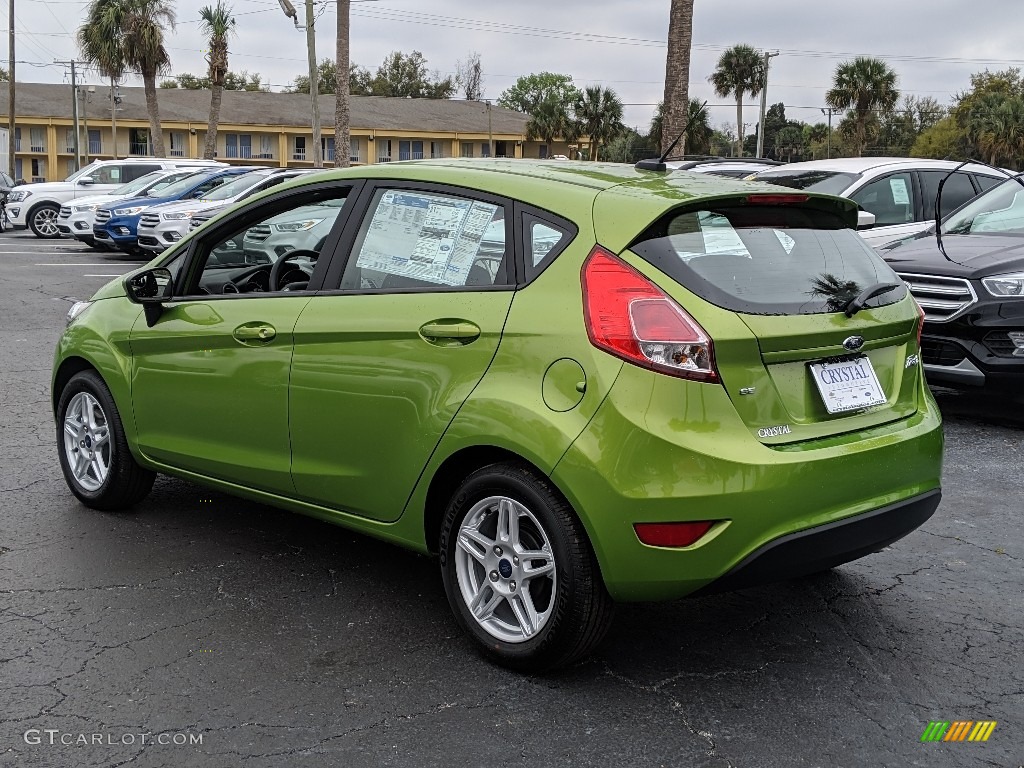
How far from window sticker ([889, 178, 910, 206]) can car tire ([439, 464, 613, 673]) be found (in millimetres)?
8696

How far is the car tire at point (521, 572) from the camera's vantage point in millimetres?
3426

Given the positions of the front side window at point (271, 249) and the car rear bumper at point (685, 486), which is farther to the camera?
the front side window at point (271, 249)

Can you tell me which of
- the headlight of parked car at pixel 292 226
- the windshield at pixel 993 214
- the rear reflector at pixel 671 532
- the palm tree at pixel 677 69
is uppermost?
the palm tree at pixel 677 69

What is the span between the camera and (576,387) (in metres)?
3.38

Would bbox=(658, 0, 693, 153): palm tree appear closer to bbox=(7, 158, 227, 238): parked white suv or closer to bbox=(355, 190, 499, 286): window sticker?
bbox=(7, 158, 227, 238): parked white suv

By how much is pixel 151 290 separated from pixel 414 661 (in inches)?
87.4

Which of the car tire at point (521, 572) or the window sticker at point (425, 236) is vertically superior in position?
the window sticker at point (425, 236)

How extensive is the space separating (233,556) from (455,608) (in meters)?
1.36

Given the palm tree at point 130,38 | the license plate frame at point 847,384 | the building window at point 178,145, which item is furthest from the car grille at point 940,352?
the building window at point 178,145

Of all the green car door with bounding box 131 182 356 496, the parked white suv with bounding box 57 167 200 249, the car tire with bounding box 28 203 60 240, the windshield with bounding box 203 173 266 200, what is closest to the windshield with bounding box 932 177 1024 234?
the green car door with bounding box 131 182 356 496

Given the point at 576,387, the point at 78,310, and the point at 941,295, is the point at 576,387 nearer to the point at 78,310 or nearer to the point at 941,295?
the point at 78,310

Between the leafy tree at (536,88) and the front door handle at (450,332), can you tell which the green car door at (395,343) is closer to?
the front door handle at (450,332)

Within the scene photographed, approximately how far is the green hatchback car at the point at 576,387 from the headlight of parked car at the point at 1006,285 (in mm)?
3628

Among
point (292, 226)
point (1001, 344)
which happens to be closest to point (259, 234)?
point (292, 226)
